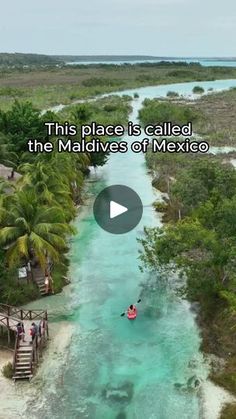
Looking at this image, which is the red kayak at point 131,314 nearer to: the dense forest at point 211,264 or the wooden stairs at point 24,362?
the dense forest at point 211,264

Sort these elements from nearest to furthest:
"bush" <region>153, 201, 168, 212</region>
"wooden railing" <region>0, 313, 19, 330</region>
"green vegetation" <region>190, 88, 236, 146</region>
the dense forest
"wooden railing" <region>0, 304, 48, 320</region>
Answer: the dense forest < "wooden railing" <region>0, 313, 19, 330</region> < "wooden railing" <region>0, 304, 48, 320</region> < "bush" <region>153, 201, 168, 212</region> < "green vegetation" <region>190, 88, 236, 146</region>

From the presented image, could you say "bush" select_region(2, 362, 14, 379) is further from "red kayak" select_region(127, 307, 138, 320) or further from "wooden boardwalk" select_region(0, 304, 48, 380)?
"red kayak" select_region(127, 307, 138, 320)

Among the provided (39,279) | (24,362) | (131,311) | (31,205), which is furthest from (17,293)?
(131,311)

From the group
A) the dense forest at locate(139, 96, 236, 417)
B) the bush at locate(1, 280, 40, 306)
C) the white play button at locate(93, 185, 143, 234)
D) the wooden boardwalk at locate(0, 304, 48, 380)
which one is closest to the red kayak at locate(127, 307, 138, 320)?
the dense forest at locate(139, 96, 236, 417)

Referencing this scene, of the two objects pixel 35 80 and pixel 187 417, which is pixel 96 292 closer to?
pixel 187 417

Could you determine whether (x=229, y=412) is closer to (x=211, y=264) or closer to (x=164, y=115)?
(x=211, y=264)

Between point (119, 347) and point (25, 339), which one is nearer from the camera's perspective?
point (25, 339)
